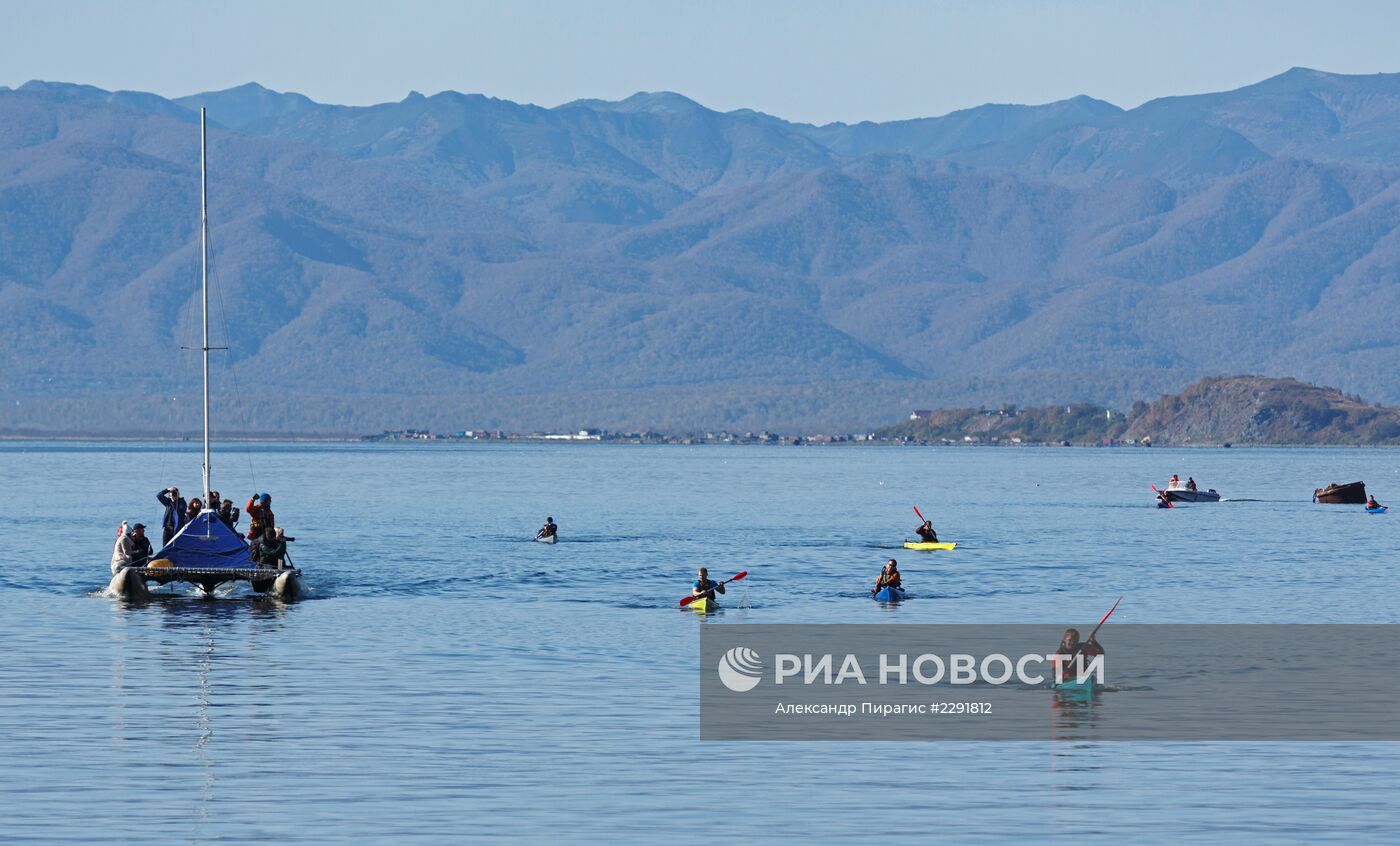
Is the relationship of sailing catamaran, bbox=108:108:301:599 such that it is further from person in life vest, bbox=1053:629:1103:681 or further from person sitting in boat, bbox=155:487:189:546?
person in life vest, bbox=1053:629:1103:681

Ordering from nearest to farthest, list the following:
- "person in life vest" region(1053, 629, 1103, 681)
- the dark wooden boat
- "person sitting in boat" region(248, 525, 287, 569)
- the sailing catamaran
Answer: "person in life vest" region(1053, 629, 1103, 681), the sailing catamaran, "person sitting in boat" region(248, 525, 287, 569), the dark wooden boat

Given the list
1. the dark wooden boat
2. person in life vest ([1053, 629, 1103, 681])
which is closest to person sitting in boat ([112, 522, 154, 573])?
person in life vest ([1053, 629, 1103, 681])

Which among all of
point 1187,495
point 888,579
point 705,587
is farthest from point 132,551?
point 1187,495

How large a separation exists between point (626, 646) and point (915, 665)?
762 cm

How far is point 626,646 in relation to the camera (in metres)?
50.4

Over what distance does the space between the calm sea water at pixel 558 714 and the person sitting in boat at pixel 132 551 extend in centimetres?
144

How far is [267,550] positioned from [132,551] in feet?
12.5

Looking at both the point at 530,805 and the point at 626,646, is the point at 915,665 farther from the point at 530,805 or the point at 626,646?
the point at 530,805

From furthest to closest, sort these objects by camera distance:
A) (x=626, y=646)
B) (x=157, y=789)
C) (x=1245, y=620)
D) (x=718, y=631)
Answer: (x=1245, y=620) < (x=718, y=631) < (x=626, y=646) < (x=157, y=789)

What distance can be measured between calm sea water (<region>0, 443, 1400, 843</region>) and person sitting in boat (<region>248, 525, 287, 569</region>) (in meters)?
1.63

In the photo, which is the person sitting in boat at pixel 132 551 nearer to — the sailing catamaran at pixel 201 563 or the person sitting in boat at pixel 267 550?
the sailing catamaran at pixel 201 563

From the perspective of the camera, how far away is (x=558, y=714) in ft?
127

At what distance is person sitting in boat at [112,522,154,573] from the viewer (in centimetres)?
6175

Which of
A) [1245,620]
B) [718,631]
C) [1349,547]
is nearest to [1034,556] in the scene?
[1349,547]
